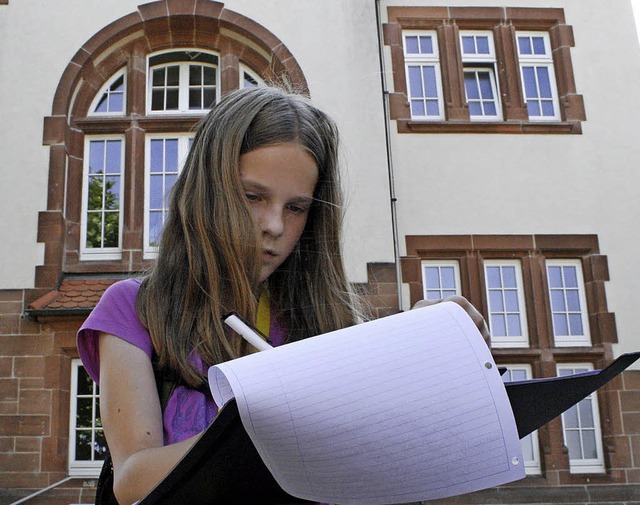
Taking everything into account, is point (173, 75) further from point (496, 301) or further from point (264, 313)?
point (264, 313)

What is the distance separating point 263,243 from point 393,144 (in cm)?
836

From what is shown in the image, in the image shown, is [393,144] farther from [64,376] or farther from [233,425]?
[233,425]

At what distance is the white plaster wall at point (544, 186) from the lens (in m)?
9.27

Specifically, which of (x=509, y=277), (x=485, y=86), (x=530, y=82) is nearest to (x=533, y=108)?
(x=530, y=82)

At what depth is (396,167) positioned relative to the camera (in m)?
9.37

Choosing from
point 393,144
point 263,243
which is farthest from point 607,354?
point 263,243

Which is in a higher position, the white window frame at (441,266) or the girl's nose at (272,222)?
the white window frame at (441,266)

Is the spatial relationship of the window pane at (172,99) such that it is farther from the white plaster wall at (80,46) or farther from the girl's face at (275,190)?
the girl's face at (275,190)

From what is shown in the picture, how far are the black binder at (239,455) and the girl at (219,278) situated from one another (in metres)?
0.06

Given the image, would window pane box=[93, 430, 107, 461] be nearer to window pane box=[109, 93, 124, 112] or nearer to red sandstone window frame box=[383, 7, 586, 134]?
window pane box=[109, 93, 124, 112]

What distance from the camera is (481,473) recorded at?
74cm

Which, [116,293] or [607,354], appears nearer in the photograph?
[116,293]

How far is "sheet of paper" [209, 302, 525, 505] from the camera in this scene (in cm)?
72

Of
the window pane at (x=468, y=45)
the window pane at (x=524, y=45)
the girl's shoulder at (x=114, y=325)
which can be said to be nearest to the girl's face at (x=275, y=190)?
the girl's shoulder at (x=114, y=325)
